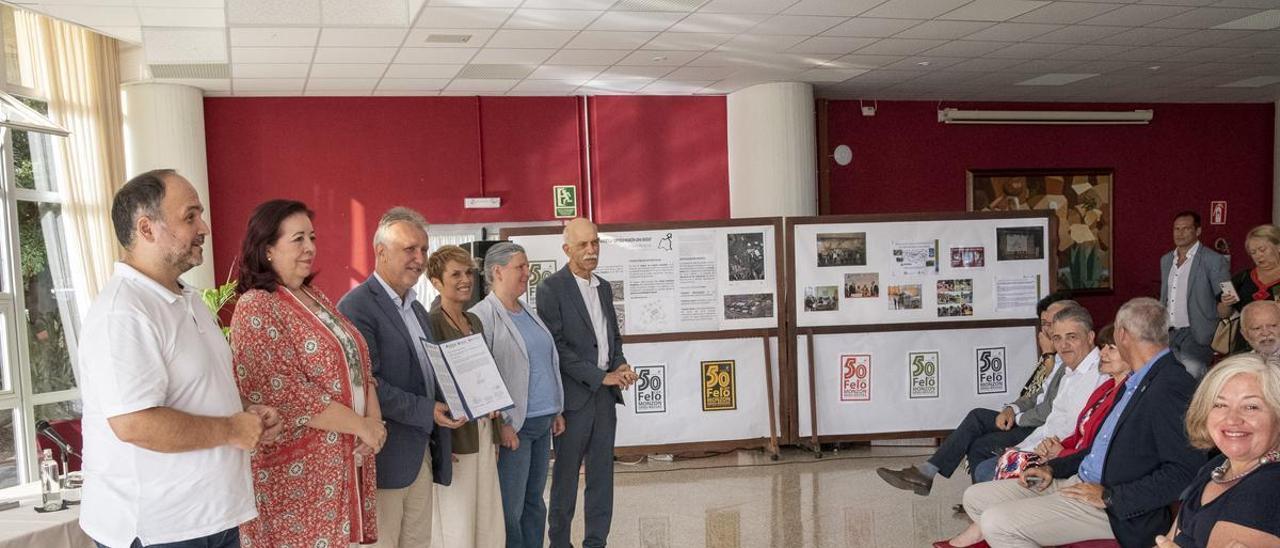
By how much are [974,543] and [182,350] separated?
3361 mm

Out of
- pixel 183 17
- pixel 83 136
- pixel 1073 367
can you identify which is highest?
pixel 183 17

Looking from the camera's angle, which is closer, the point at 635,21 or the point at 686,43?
the point at 635,21

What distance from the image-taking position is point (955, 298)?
8.20m

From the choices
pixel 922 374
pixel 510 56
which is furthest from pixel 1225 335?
pixel 510 56

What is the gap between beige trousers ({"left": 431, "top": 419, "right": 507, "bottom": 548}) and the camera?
3.97 m

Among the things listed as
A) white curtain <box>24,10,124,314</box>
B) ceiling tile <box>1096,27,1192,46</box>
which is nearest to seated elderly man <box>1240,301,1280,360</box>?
ceiling tile <box>1096,27,1192,46</box>

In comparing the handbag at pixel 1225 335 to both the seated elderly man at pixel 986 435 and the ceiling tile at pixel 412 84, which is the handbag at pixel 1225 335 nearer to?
the seated elderly man at pixel 986 435

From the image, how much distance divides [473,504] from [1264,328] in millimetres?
3612

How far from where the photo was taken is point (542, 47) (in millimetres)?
7793

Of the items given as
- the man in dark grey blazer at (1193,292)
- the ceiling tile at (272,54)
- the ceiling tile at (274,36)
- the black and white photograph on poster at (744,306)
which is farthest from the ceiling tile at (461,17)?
the man in dark grey blazer at (1193,292)

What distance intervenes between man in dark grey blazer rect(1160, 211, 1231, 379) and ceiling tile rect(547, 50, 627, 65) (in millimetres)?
4843

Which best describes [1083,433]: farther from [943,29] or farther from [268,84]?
[268,84]

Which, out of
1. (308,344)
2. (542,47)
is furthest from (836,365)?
(308,344)

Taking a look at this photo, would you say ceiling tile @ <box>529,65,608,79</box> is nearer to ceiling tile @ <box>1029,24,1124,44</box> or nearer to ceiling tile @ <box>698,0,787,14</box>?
ceiling tile @ <box>698,0,787,14</box>
